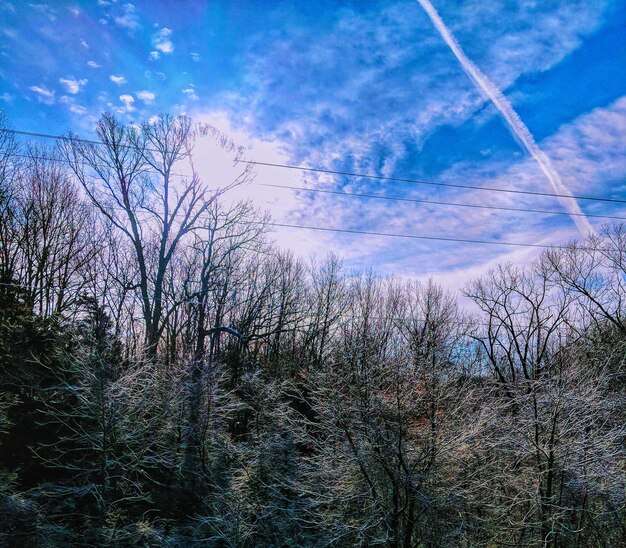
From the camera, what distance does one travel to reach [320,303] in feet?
105

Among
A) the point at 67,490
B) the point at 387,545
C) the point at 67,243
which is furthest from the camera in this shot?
the point at 67,243

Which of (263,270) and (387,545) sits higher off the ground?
(263,270)

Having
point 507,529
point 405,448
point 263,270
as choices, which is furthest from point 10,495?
point 263,270

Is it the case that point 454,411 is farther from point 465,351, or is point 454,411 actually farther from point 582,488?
point 582,488

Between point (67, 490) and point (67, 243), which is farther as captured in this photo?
point (67, 243)

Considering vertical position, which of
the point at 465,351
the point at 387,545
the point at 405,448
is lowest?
the point at 387,545

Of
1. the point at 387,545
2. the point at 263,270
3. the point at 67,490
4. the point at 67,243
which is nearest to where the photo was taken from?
the point at 387,545

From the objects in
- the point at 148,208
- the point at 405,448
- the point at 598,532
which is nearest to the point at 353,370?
the point at 405,448

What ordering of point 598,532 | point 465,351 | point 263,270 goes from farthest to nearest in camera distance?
point 263,270 < point 465,351 < point 598,532

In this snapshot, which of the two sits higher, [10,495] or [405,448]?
[405,448]

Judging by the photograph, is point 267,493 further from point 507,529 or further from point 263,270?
point 263,270

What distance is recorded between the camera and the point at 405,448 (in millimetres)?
10789

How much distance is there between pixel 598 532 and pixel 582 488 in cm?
141

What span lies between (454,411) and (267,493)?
300 inches
